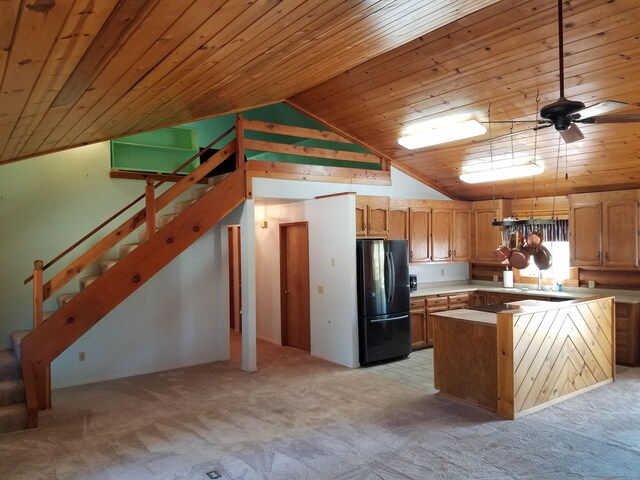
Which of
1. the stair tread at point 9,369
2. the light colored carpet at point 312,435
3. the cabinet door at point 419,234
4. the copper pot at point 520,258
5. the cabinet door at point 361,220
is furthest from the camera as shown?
the cabinet door at point 419,234

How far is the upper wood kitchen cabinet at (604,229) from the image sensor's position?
20.0 ft

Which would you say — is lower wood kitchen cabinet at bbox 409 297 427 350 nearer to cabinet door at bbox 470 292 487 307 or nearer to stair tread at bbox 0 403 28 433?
cabinet door at bbox 470 292 487 307

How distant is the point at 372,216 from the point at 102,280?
359 centimetres

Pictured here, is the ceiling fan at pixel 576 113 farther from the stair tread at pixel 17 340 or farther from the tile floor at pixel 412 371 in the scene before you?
the stair tread at pixel 17 340

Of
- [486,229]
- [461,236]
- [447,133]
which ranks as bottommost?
[461,236]

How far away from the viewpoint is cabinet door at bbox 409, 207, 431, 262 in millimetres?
7508

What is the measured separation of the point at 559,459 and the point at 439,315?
186 centimetres

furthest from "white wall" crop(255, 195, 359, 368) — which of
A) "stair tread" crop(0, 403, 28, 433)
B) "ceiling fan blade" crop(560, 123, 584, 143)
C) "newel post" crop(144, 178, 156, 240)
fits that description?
"stair tread" crop(0, 403, 28, 433)

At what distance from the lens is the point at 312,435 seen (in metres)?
4.01

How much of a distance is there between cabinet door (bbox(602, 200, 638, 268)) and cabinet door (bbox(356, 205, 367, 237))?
126 inches

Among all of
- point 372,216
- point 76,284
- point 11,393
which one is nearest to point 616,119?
point 372,216

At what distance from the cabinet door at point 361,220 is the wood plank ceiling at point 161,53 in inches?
79.7

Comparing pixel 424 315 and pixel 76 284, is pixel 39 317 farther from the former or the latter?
pixel 424 315

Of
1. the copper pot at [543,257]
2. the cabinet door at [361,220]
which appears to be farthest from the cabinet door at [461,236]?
the copper pot at [543,257]
